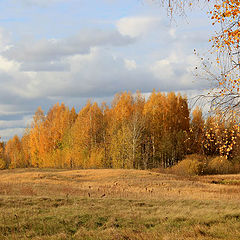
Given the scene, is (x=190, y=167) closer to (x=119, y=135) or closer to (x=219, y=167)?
(x=219, y=167)

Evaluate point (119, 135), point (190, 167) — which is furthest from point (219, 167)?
point (119, 135)

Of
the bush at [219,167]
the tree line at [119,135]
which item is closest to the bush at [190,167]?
the tree line at [119,135]

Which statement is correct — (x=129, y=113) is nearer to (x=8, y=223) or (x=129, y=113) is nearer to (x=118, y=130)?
(x=118, y=130)

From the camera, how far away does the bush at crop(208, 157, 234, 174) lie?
49781 mm

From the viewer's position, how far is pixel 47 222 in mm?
10570

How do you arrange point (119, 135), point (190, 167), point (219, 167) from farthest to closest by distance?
1. point (119, 135)
2. point (219, 167)
3. point (190, 167)

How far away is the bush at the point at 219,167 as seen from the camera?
49781 millimetres

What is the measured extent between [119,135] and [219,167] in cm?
1551

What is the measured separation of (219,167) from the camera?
50.4 metres

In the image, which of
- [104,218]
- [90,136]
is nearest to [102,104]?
[90,136]

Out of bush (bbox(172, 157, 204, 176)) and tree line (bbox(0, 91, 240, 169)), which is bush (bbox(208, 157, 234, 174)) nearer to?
tree line (bbox(0, 91, 240, 169))

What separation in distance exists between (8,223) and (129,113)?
50057 mm

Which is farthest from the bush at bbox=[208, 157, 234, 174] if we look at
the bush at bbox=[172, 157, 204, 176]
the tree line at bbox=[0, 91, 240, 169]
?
the bush at bbox=[172, 157, 204, 176]

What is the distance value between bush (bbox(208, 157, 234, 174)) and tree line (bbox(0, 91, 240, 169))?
1448 millimetres
